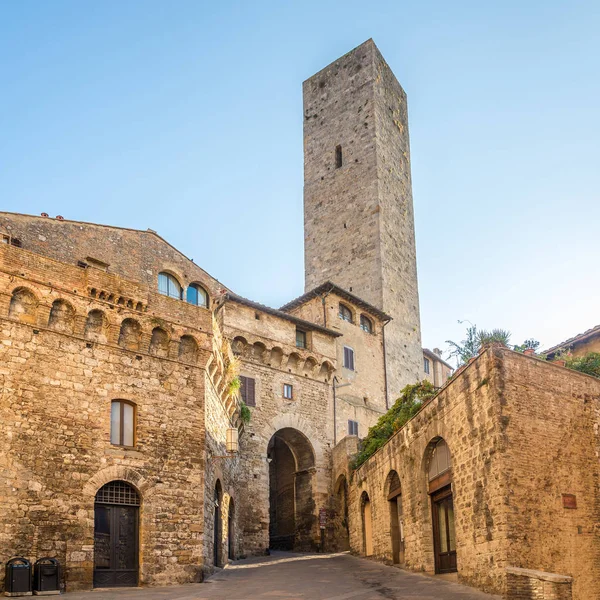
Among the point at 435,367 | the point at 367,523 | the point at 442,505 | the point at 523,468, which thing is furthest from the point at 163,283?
the point at 435,367

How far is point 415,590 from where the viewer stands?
1530 centimetres

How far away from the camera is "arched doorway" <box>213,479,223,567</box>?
21891 millimetres

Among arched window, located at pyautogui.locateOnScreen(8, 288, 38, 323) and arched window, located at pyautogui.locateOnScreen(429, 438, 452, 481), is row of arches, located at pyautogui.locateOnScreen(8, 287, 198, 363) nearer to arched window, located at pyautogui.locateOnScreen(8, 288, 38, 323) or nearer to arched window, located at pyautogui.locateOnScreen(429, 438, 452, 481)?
arched window, located at pyautogui.locateOnScreen(8, 288, 38, 323)

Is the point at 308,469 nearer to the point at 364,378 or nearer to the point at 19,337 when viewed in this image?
the point at 364,378

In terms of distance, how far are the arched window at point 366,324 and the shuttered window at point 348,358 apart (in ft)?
7.08

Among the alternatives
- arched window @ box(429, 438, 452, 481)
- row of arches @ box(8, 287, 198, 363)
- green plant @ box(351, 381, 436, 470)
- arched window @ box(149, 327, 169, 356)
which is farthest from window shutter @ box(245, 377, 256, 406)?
arched window @ box(429, 438, 452, 481)

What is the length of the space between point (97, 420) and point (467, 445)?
8.44m

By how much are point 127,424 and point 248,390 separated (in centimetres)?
1369

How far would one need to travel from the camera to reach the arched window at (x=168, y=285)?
28608 mm

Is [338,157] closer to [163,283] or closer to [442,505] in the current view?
[163,283]

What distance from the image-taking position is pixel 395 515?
22266 mm

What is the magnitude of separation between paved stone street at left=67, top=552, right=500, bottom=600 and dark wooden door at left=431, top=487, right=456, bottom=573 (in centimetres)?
57

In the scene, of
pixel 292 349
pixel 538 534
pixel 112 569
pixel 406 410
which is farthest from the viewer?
pixel 292 349

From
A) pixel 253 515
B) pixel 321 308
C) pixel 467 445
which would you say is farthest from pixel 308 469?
pixel 467 445
